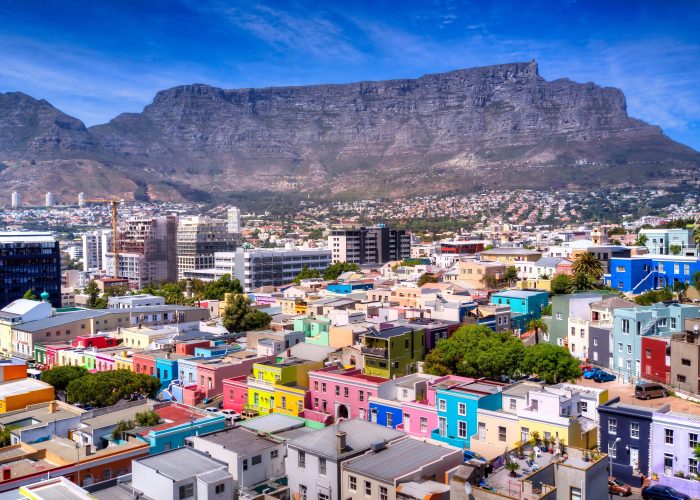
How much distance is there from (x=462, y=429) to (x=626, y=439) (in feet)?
26.5

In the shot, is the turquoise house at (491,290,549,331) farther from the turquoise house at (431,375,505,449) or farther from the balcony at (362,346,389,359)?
the turquoise house at (431,375,505,449)

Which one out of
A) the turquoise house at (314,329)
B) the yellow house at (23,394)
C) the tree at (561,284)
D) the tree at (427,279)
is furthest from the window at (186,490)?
the tree at (427,279)

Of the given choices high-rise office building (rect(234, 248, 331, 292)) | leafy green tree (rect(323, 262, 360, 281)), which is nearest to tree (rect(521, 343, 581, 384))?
leafy green tree (rect(323, 262, 360, 281))

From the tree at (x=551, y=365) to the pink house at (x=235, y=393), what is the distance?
61.2 feet

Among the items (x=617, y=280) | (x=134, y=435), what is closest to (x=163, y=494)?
(x=134, y=435)

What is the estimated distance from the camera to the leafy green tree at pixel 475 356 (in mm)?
44938

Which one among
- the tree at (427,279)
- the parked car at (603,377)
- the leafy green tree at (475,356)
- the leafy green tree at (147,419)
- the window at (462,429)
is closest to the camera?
the window at (462,429)

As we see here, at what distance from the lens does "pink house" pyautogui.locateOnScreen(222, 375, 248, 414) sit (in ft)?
152

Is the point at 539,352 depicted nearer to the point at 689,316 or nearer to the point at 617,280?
the point at 689,316

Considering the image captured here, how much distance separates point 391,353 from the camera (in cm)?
4831

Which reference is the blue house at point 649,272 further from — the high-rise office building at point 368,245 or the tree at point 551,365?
the high-rise office building at point 368,245

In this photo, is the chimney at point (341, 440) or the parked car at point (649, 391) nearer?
the chimney at point (341, 440)

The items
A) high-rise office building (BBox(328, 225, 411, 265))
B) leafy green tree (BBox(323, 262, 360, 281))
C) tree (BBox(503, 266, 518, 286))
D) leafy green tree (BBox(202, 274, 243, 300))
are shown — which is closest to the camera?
tree (BBox(503, 266, 518, 286))

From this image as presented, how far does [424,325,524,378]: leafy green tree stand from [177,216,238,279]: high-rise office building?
124302mm
